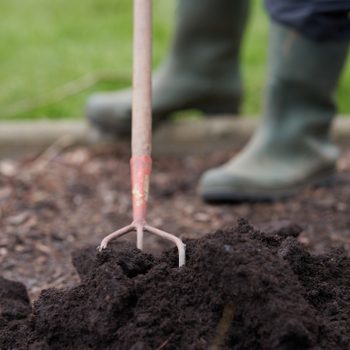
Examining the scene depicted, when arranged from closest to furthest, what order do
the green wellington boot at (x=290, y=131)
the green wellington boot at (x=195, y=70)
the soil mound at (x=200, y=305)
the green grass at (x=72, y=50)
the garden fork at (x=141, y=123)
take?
the soil mound at (x=200, y=305) < the garden fork at (x=141, y=123) < the green wellington boot at (x=290, y=131) < the green wellington boot at (x=195, y=70) < the green grass at (x=72, y=50)

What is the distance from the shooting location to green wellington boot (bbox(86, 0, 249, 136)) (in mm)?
3297

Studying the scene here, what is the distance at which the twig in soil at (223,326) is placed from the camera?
138 cm

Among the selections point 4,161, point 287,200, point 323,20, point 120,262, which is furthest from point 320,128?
point 120,262

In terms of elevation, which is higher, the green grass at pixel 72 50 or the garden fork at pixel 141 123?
the garden fork at pixel 141 123

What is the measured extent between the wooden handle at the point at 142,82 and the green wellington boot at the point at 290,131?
3.26ft

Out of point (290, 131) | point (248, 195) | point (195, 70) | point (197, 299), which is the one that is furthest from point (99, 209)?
point (197, 299)

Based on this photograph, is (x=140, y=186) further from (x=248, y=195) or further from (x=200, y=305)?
(x=248, y=195)

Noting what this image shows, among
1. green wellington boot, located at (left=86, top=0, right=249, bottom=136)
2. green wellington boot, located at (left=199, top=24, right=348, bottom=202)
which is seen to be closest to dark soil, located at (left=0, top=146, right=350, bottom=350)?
green wellington boot, located at (left=199, top=24, right=348, bottom=202)

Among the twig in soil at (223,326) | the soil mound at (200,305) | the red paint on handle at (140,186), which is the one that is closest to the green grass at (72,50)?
the red paint on handle at (140,186)

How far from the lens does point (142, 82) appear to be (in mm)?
1781

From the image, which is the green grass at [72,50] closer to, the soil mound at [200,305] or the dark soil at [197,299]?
the dark soil at [197,299]

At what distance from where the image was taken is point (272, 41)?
2795mm

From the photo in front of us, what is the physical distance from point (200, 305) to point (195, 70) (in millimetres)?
2068

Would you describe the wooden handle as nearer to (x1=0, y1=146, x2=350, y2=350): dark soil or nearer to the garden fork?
the garden fork
